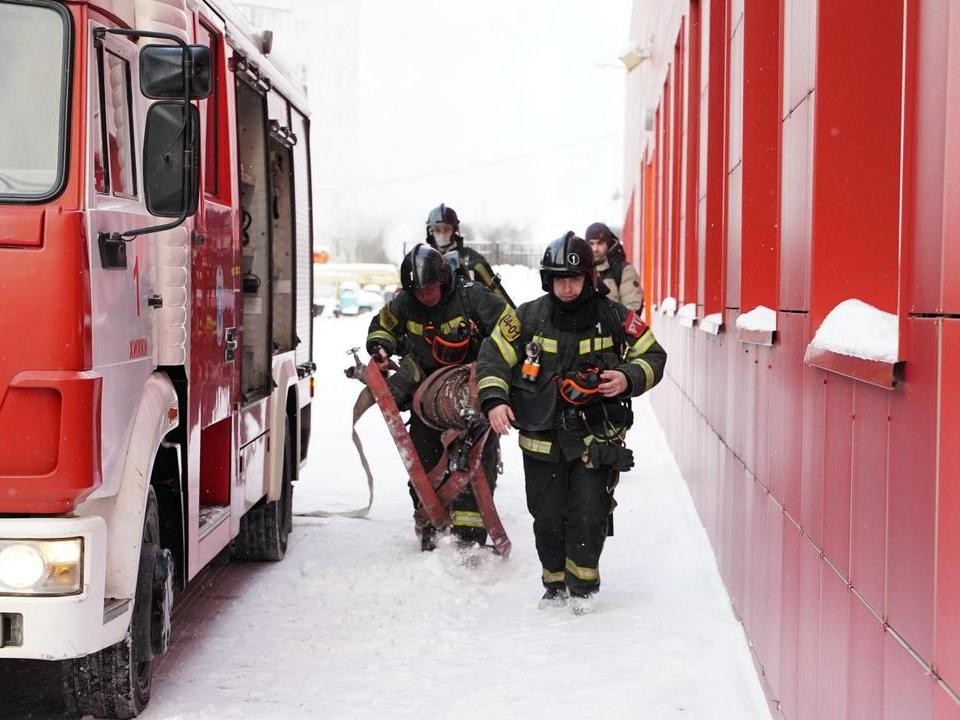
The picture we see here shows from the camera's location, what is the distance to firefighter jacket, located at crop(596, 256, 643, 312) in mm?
10789

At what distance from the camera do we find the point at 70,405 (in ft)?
13.7

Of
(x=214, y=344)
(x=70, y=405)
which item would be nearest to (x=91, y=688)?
(x=70, y=405)

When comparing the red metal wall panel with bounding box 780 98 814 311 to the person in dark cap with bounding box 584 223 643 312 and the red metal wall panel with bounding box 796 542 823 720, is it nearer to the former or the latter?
the red metal wall panel with bounding box 796 542 823 720

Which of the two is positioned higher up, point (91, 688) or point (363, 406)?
point (363, 406)

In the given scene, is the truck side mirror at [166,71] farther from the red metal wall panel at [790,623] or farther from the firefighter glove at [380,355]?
the firefighter glove at [380,355]

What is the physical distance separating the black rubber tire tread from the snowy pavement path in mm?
194

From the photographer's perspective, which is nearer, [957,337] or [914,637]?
[957,337]

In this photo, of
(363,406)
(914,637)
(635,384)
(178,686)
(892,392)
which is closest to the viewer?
(914,637)

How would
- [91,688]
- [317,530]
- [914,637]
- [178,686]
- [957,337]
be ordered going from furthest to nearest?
1. [317,530]
2. [178,686]
3. [91,688]
4. [914,637]
5. [957,337]

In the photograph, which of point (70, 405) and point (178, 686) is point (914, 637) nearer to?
point (70, 405)

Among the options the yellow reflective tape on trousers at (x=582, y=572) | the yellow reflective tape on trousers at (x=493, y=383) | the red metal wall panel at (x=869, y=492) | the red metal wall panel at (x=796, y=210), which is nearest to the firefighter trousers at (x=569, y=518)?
the yellow reflective tape on trousers at (x=582, y=572)

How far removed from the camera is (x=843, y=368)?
3.46 m

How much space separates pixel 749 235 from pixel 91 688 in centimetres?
370

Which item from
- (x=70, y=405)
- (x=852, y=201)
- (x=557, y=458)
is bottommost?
(x=557, y=458)
